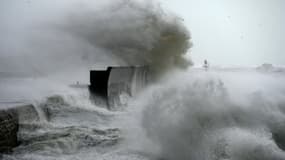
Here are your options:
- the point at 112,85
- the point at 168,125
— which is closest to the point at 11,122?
the point at 168,125

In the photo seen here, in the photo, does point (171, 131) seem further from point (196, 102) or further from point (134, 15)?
point (134, 15)

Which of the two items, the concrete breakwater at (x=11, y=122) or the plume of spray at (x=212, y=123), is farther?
the concrete breakwater at (x=11, y=122)

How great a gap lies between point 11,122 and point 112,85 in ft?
20.8

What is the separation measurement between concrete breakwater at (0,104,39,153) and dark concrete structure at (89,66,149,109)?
463cm

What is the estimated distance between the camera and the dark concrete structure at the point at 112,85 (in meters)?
11.6

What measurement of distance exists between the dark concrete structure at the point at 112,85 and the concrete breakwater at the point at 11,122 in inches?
182

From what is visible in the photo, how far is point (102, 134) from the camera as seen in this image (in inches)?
271

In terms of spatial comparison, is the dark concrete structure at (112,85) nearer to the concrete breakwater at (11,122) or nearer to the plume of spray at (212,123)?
the plume of spray at (212,123)

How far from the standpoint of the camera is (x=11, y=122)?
6.00m

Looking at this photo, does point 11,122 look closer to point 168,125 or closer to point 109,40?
point 168,125

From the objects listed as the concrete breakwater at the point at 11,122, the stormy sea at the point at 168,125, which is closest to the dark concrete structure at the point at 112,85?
the stormy sea at the point at 168,125

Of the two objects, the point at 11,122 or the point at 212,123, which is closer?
the point at 212,123

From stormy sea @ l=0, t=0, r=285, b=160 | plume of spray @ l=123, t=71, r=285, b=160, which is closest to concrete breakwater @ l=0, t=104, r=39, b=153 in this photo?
stormy sea @ l=0, t=0, r=285, b=160

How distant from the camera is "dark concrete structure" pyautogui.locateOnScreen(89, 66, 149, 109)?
11.6 metres
